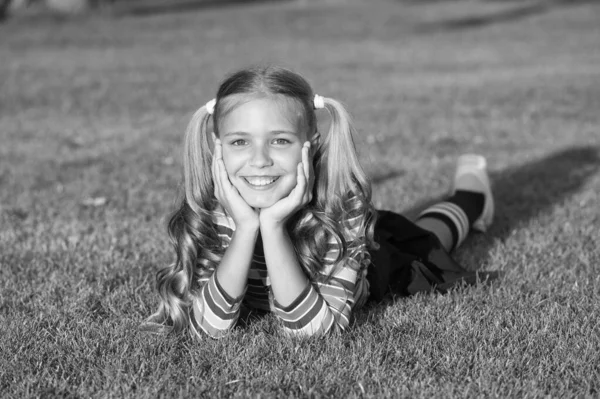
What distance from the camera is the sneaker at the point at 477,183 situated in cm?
448

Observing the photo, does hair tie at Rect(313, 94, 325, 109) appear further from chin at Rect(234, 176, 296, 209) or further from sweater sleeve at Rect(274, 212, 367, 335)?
sweater sleeve at Rect(274, 212, 367, 335)

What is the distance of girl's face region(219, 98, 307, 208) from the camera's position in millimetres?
2691

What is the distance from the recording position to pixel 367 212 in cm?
308

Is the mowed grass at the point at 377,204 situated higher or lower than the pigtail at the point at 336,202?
lower

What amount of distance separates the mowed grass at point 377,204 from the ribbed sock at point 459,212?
0.34 ft

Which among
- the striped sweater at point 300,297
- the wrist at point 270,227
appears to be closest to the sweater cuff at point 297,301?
the striped sweater at point 300,297

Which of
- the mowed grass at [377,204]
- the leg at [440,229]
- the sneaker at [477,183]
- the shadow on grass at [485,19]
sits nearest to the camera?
the mowed grass at [377,204]

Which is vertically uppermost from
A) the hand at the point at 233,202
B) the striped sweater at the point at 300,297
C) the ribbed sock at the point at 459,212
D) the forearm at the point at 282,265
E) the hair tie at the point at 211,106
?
the hair tie at the point at 211,106

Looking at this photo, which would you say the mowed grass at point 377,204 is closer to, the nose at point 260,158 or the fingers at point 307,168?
the fingers at point 307,168

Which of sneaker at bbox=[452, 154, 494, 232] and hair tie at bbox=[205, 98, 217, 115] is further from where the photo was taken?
sneaker at bbox=[452, 154, 494, 232]

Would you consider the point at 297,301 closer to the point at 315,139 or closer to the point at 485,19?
the point at 315,139

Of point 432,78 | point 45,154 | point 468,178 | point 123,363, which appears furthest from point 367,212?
point 432,78

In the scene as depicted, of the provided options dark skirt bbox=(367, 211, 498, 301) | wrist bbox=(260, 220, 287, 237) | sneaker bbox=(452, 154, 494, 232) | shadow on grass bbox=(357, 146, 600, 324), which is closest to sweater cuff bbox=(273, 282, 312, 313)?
wrist bbox=(260, 220, 287, 237)

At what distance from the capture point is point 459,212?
4.27 m
